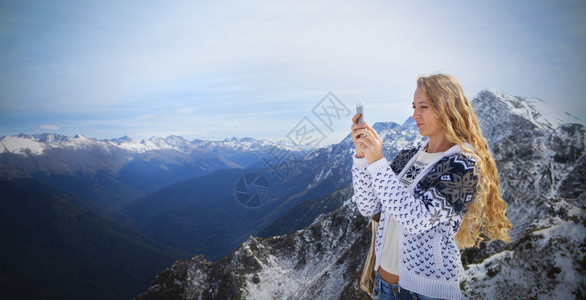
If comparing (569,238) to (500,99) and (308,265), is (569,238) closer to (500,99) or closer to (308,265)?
(308,265)

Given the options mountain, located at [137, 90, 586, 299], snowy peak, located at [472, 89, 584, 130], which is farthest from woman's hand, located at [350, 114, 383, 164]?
snowy peak, located at [472, 89, 584, 130]

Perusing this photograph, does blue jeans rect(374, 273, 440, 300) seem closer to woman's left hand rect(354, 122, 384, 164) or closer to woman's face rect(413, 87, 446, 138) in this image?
woman's left hand rect(354, 122, 384, 164)

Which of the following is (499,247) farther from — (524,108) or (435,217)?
(524,108)

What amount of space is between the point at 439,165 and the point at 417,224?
79 cm

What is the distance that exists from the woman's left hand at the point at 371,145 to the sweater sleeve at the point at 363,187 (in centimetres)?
40

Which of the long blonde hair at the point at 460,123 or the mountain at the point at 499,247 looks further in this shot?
the mountain at the point at 499,247

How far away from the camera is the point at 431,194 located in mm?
3225

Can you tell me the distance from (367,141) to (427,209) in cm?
109

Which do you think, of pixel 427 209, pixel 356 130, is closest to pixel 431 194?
pixel 427 209

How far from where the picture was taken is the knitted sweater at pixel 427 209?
323 centimetres

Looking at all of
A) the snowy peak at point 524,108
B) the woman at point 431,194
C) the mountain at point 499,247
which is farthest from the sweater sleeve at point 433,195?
the snowy peak at point 524,108

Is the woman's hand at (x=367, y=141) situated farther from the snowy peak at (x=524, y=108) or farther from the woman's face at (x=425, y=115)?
the snowy peak at (x=524, y=108)

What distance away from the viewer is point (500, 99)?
98000mm

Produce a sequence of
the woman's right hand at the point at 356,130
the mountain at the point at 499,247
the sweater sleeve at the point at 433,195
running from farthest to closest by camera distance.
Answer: the mountain at the point at 499,247 → the woman's right hand at the point at 356,130 → the sweater sleeve at the point at 433,195
